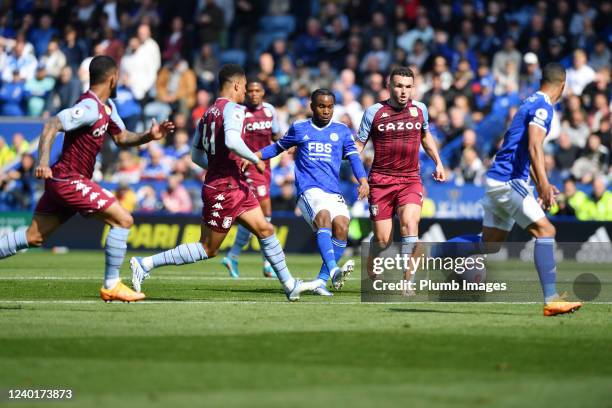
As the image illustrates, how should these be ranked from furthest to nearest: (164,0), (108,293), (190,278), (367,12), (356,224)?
(164,0), (367,12), (356,224), (190,278), (108,293)

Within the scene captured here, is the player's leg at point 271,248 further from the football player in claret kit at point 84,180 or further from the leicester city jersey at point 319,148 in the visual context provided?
the leicester city jersey at point 319,148

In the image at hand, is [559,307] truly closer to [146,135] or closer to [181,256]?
[181,256]

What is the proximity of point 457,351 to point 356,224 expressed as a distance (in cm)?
1552

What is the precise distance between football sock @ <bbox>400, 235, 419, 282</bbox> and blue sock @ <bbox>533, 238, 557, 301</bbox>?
6.64 feet

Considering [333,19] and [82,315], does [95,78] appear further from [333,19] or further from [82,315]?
[333,19]

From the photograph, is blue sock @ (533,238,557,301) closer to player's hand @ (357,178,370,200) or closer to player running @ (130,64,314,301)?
player's hand @ (357,178,370,200)

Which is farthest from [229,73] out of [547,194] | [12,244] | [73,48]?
[73,48]

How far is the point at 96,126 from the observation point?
11.8m

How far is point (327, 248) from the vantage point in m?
14.0

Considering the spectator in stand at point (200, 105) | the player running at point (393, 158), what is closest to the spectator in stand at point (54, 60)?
the spectator in stand at point (200, 105)

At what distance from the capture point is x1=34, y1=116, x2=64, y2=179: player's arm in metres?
11.1

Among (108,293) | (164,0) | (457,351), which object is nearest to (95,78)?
(108,293)

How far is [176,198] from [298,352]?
17.8 m

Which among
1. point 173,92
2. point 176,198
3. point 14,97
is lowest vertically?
point 176,198
